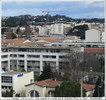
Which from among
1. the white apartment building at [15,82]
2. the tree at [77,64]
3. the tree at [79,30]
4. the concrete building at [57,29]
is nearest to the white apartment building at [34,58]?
the tree at [77,64]

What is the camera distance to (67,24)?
603 inches

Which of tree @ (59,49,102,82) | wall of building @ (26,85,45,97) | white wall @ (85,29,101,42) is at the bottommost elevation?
tree @ (59,49,102,82)

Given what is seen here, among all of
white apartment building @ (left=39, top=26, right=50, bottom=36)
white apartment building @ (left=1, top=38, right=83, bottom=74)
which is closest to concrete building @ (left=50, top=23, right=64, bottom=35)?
white apartment building @ (left=39, top=26, right=50, bottom=36)

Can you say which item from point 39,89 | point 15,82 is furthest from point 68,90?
point 15,82

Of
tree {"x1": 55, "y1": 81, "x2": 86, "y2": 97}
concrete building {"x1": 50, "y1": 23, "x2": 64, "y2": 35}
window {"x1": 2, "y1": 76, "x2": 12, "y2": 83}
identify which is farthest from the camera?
concrete building {"x1": 50, "y1": 23, "x2": 64, "y2": 35}

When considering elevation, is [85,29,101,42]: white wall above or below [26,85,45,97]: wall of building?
above

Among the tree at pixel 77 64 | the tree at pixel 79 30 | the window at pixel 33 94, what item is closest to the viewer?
the window at pixel 33 94

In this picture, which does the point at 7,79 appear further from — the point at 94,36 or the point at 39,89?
the point at 94,36

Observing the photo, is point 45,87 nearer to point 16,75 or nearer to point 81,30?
point 16,75

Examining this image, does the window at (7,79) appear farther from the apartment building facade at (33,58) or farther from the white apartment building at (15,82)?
the apartment building facade at (33,58)

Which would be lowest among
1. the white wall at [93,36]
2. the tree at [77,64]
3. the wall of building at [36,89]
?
the tree at [77,64]

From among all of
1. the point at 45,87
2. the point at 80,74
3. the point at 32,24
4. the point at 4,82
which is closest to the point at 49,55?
the point at 80,74

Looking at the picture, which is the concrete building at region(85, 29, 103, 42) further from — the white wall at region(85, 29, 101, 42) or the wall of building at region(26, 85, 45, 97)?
the wall of building at region(26, 85, 45, 97)

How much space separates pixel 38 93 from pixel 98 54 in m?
4.07
